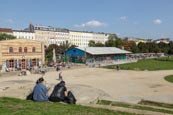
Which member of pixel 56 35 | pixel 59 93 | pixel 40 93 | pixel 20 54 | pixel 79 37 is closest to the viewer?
pixel 40 93

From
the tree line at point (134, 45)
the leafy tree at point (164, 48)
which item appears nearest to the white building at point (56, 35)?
the tree line at point (134, 45)

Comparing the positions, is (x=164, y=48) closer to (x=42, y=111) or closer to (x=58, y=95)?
(x=58, y=95)

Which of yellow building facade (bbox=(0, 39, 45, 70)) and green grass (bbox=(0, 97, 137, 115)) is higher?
yellow building facade (bbox=(0, 39, 45, 70))

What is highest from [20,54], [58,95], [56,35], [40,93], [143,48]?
[56,35]

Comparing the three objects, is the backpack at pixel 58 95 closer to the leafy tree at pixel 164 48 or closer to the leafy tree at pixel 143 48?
the leafy tree at pixel 143 48

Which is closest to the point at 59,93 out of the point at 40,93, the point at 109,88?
the point at 40,93

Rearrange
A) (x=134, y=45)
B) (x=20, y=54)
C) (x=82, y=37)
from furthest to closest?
(x=82, y=37)
(x=134, y=45)
(x=20, y=54)

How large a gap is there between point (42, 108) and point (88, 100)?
3.91 meters

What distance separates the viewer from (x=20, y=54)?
177 ft

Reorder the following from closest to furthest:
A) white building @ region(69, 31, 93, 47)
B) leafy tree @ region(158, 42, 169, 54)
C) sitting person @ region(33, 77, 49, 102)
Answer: sitting person @ region(33, 77, 49, 102), leafy tree @ region(158, 42, 169, 54), white building @ region(69, 31, 93, 47)

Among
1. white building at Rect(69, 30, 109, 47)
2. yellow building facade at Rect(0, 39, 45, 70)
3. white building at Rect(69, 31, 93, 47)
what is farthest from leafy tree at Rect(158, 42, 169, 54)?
yellow building facade at Rect(0, 39, 45, 70)

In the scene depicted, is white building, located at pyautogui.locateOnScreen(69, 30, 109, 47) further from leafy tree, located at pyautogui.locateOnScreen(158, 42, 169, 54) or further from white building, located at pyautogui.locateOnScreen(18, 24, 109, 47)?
leafy tree, located at pyautogui.locateOnScreen(158, 42, 169, 54)

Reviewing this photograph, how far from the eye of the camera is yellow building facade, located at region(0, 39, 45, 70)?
51297mm

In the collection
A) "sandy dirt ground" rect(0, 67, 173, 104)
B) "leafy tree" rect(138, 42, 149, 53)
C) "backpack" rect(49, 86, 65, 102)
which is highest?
"leafy tree" rect(138, 42, 149, 53)
